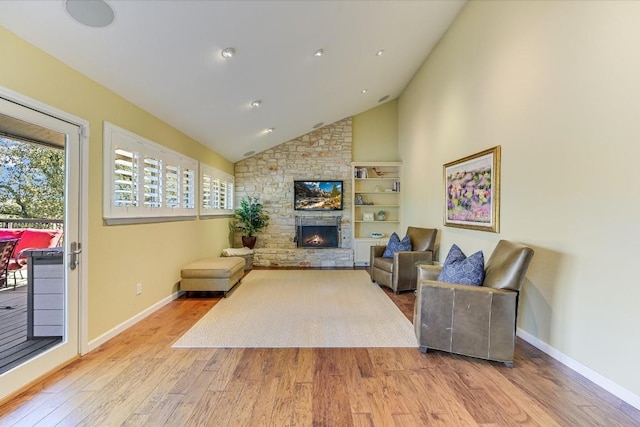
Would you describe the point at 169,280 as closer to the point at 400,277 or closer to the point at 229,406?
the point at 229,406

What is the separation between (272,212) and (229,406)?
18.8ft

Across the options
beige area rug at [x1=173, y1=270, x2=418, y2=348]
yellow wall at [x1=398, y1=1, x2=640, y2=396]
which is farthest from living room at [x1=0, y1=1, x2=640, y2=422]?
beige area rug at [x1=173, y1=270, x2=418, y2=348]

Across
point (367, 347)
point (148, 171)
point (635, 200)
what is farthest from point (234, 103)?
point (635, 200)

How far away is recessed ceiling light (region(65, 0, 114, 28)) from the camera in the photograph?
2.04 meters

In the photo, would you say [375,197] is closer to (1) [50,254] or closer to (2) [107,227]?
(2) [107,227]

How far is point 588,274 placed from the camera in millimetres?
2340

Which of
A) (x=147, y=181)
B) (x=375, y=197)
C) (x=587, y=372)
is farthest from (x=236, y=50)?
(x=375, y=197)

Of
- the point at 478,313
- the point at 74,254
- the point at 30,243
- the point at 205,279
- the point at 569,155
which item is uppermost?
the point at 569,155

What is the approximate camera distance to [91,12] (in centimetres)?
214

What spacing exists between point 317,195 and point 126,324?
16.1 ft

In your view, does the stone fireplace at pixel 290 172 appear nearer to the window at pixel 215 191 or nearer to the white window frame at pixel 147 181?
the window at pixel 215 191

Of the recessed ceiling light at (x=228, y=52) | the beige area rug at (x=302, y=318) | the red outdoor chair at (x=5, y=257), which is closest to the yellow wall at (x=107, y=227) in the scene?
the red outdoor chair at (x=5, y=257)

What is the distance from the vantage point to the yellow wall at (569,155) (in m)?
2.07

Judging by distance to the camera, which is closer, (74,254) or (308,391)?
(308,391)
